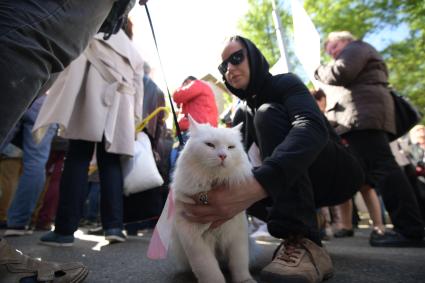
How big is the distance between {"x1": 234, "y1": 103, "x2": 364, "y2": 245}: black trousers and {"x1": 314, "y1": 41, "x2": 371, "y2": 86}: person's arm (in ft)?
3.96

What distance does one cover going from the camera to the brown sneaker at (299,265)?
5.12ft

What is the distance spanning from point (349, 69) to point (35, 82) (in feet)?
9.32

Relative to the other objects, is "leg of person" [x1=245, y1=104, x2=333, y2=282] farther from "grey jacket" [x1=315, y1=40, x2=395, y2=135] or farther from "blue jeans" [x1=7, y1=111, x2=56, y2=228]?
"blue jeans" [x1=7, y1=111, x2=56, y2=228]

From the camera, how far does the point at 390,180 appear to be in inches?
114

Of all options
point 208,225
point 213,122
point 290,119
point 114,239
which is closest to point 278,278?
point 208,225

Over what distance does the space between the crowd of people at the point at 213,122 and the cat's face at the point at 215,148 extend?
126 millimetres

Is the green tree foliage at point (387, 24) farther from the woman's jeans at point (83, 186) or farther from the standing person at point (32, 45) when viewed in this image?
the standing person at point (32, 45)

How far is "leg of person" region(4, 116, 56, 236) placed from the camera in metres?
3.51

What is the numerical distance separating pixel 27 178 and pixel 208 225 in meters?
2.80

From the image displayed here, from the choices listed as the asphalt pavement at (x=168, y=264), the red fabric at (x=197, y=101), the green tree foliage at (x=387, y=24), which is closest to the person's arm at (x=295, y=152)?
the asphalt pavement at (x=168, y=264)

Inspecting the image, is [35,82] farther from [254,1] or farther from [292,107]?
[254,1]

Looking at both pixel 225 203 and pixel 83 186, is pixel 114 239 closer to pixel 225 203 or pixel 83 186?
pixel 83 186

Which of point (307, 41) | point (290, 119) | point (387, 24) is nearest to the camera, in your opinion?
point (290, 119)

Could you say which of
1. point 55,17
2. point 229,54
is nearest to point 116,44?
point 229,54
